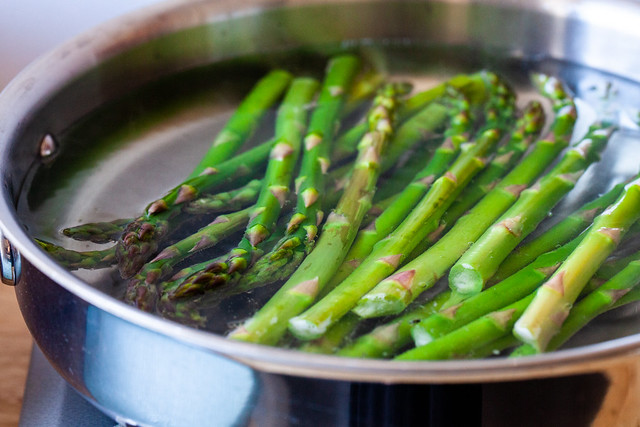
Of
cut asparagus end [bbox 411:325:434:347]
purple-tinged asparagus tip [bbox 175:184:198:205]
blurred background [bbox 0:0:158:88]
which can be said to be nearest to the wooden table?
purple-tinged asparagus tip [bbox 175:184:198:205]

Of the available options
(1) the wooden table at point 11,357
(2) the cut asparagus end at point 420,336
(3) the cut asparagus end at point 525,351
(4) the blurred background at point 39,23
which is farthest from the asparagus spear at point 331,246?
(4) the blurred background at point 39,23

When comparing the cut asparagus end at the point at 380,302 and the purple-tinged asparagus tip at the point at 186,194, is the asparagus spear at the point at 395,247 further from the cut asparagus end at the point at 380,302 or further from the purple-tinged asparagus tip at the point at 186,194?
the purple-tinged asparagus tip at the point at 186,194

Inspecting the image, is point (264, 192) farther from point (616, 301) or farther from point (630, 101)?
point (630, 101)

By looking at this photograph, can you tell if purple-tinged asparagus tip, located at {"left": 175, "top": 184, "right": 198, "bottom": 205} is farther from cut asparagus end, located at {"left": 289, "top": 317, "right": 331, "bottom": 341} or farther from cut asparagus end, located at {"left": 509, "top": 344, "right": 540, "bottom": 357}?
cut asparagus end, located at {"left": 509, "top": 344, "right": 540, "bottom": 357}

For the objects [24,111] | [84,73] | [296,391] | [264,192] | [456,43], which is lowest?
[296,391]

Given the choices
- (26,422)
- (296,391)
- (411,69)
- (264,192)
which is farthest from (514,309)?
(411,69)

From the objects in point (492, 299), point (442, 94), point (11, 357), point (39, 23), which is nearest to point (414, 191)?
point (492, 299)
